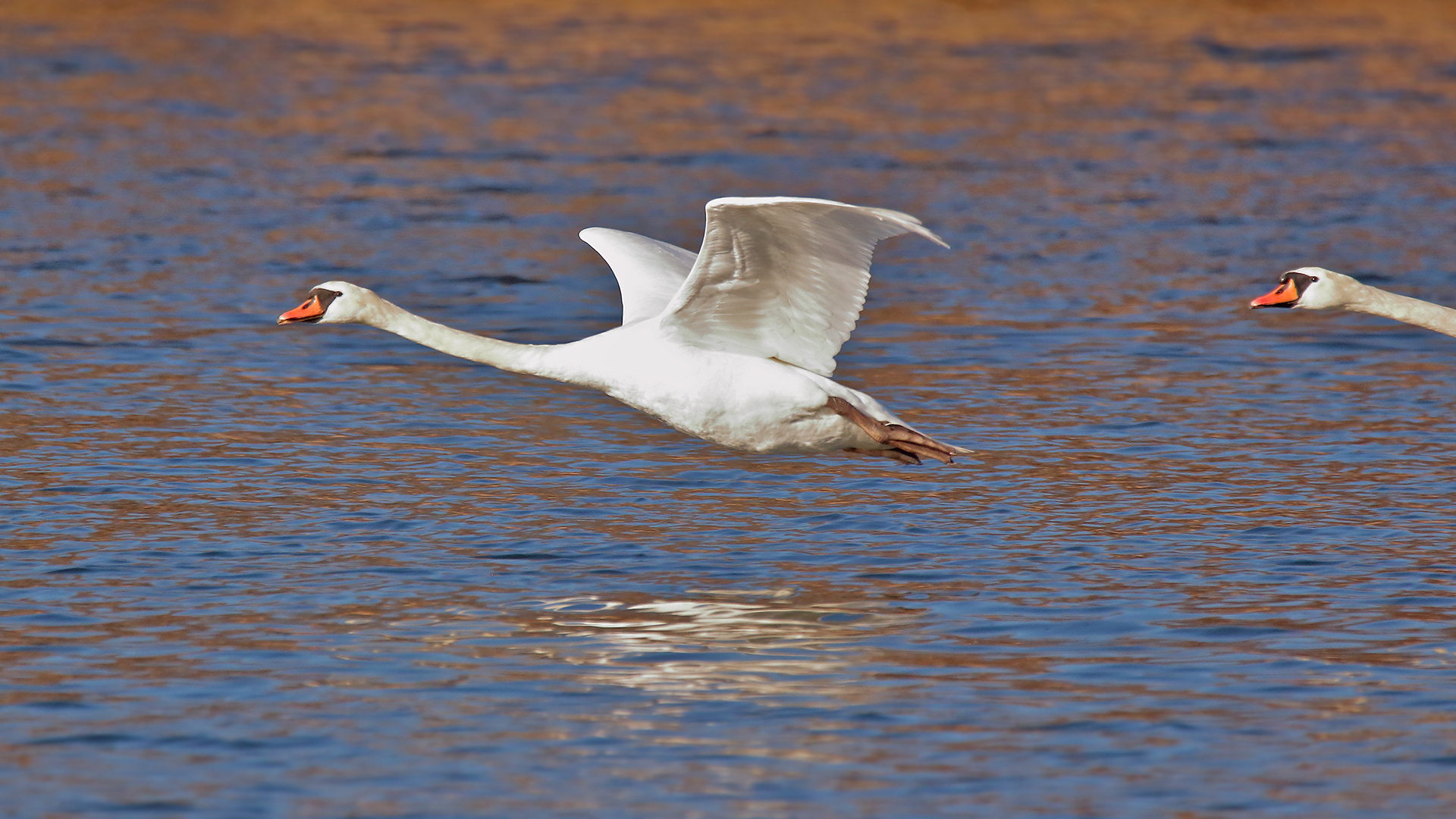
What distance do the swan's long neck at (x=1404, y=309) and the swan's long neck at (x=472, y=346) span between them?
4.12 m

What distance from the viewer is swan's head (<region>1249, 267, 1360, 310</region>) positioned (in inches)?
428

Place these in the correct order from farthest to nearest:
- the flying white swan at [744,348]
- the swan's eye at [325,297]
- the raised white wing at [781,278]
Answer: the swan's eye at [325,297] → the flying white swan at [744,348] → the raised white wing at [781,278]

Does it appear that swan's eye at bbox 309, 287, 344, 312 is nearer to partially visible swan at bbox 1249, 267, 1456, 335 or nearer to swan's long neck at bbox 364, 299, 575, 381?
swan's long neck at bbox 364, 299, 575, 381

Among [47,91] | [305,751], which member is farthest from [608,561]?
[47,91]

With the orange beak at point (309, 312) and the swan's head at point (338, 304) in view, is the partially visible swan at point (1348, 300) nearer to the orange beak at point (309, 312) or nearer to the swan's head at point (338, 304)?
the swan's head at point (338, 304)

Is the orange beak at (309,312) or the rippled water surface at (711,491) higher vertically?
the orange beak at (309,312)

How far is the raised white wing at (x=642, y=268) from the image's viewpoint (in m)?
10.9

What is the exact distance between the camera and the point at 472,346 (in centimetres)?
1012

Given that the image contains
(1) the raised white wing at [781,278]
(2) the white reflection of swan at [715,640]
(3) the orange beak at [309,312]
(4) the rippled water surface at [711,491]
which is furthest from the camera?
Result: (3) the orange beak at [309,312]

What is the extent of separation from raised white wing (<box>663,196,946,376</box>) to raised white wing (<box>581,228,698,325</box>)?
2.35 feet

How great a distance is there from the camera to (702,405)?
9.82 metres

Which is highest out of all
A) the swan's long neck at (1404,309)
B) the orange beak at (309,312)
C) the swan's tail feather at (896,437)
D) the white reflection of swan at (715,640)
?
the swan's long neck at (1404,309)

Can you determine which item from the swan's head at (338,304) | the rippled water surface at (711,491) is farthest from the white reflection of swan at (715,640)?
the swan's head at (338,304)

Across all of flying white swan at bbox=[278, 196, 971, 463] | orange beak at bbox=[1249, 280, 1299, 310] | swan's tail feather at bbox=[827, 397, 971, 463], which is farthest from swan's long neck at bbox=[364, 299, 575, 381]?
orange beak at bbox=[1249, 280, 1299, 310]
